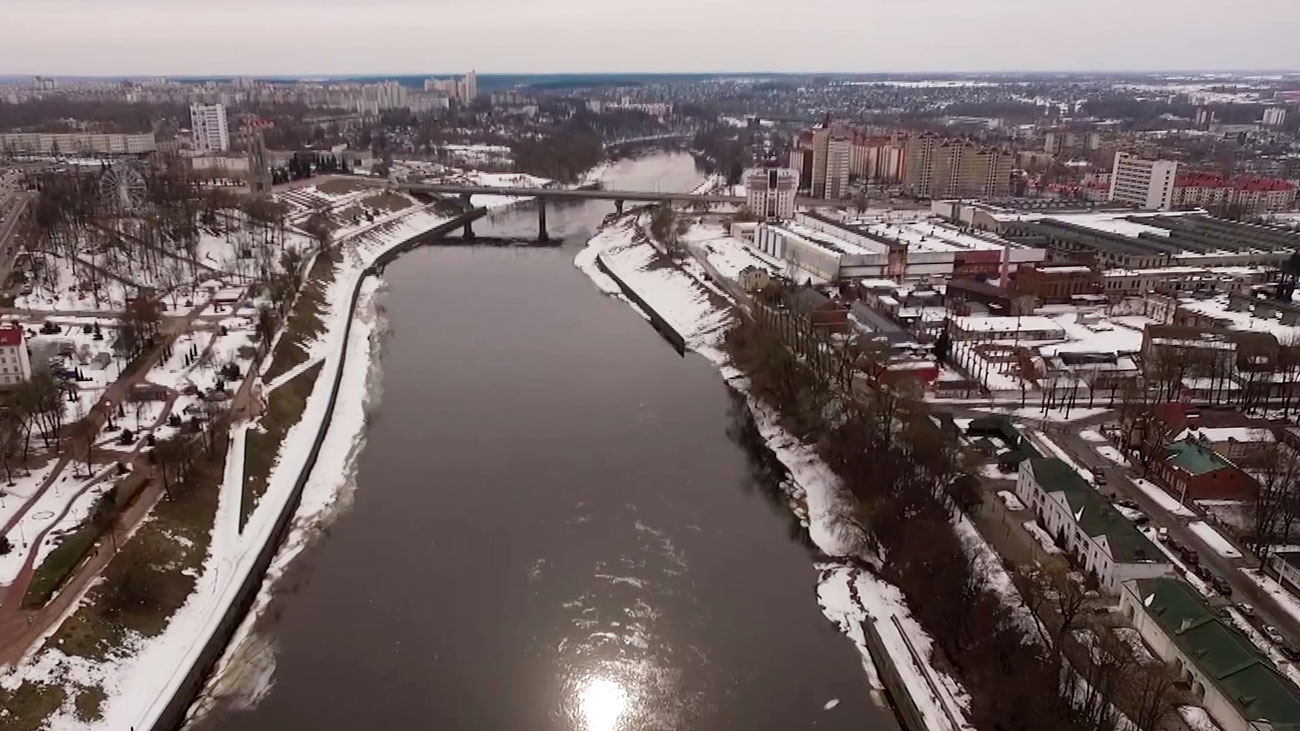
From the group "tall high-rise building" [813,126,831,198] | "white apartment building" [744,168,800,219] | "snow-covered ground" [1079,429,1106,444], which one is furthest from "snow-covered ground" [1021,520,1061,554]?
"tall high-rise building" [813,126,831,198]

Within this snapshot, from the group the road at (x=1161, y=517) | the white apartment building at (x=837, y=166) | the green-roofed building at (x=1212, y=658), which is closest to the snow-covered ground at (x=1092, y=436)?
the road at (x=1161, y=517)

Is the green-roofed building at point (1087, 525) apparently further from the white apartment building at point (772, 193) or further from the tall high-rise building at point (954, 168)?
the tall high-rise building at point (954, 168)

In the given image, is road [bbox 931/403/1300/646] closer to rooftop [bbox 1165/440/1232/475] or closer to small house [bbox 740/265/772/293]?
rooftop [bbox 1165/440/1232/475]

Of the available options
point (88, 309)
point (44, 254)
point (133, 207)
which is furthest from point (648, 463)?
point (133, 207)

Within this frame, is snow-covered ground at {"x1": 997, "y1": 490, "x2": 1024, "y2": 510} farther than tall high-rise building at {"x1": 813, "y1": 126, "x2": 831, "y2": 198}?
No

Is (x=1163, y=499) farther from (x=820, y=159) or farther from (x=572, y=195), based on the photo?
(x=820, y=159)
